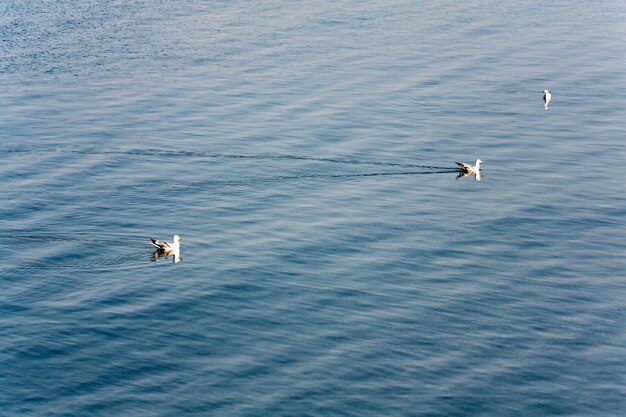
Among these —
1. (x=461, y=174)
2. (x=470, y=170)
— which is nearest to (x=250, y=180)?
(x=461, y=174)

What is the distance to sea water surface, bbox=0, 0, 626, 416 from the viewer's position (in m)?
54.4

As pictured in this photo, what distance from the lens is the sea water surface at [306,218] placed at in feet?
178

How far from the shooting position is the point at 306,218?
7606 centimetres

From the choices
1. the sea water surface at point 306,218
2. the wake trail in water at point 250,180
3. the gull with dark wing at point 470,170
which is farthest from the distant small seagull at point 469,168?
the wake trail in water at point 250,180

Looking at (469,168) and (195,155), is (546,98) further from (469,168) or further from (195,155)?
(195,155)

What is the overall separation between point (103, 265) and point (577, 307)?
34205 millimetres

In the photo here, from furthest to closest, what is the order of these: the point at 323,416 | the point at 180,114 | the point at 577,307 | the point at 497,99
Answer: the point at 497,99 < the point at 180,114 < the point at 577,307 < the point at 323,416

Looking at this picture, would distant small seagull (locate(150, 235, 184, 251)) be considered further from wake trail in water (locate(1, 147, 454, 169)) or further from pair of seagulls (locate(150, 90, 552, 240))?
wake trail in water (locate(1, 147, 454, 169))

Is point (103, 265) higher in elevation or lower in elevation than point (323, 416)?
higher

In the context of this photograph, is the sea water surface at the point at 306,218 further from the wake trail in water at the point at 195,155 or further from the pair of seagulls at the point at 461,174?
the pair of seagulls at the point at 461,174

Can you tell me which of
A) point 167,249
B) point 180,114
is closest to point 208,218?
point 167,249

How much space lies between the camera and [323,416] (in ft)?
166

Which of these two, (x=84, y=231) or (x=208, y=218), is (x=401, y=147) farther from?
(x=84, y=231)

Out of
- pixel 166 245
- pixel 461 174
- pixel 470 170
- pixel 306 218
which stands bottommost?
pixel 166 245
